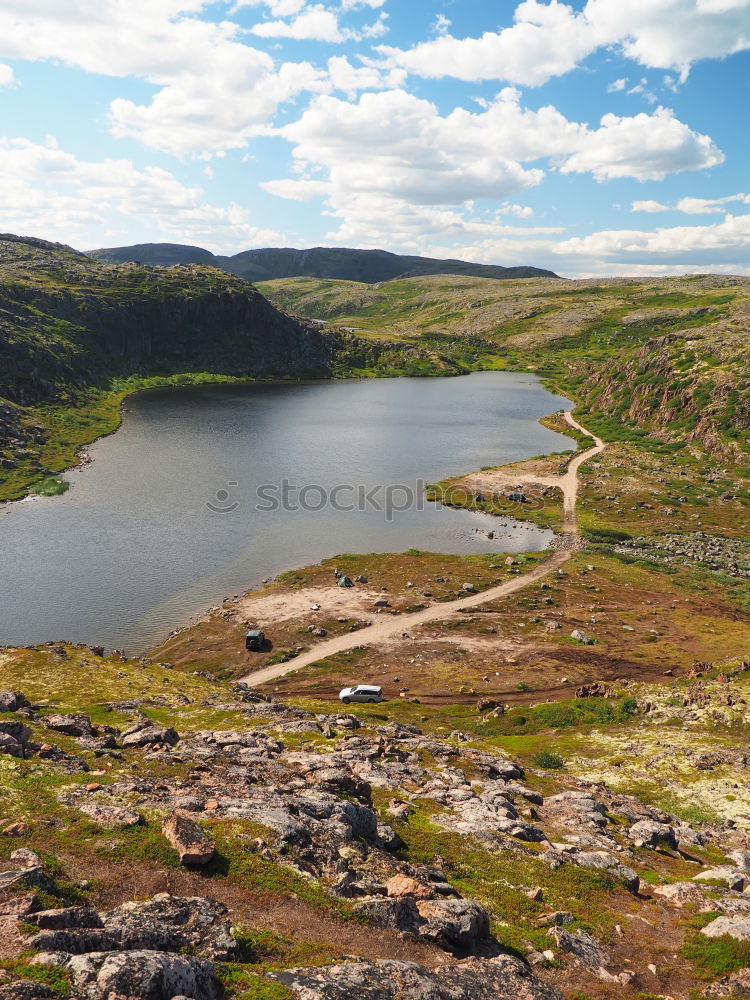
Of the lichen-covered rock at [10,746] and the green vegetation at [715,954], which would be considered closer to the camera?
the green vegetation at [715,954]

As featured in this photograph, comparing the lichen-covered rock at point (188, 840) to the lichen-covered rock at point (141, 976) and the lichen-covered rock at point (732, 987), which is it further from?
the lichen-covered rock at point (732, 987)

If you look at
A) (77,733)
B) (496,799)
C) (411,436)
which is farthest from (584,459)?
(77,733)

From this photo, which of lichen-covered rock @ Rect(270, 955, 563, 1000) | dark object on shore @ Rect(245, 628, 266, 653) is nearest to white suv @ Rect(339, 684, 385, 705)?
dark object on shore @ Rect(245, 628, 266, 653)

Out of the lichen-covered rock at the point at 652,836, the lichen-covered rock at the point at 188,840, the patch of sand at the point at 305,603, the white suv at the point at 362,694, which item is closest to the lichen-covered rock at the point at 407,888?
the lichen-covered rock at the point at 188,840

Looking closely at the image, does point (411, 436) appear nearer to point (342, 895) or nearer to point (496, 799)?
point (496, 799)

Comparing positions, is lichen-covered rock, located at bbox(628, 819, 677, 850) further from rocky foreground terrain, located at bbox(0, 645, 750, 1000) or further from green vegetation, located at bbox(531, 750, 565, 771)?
green vegetation, located at bbox(531, 750, 565, 771)

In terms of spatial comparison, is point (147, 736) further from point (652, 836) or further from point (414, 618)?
point (414, 618)
